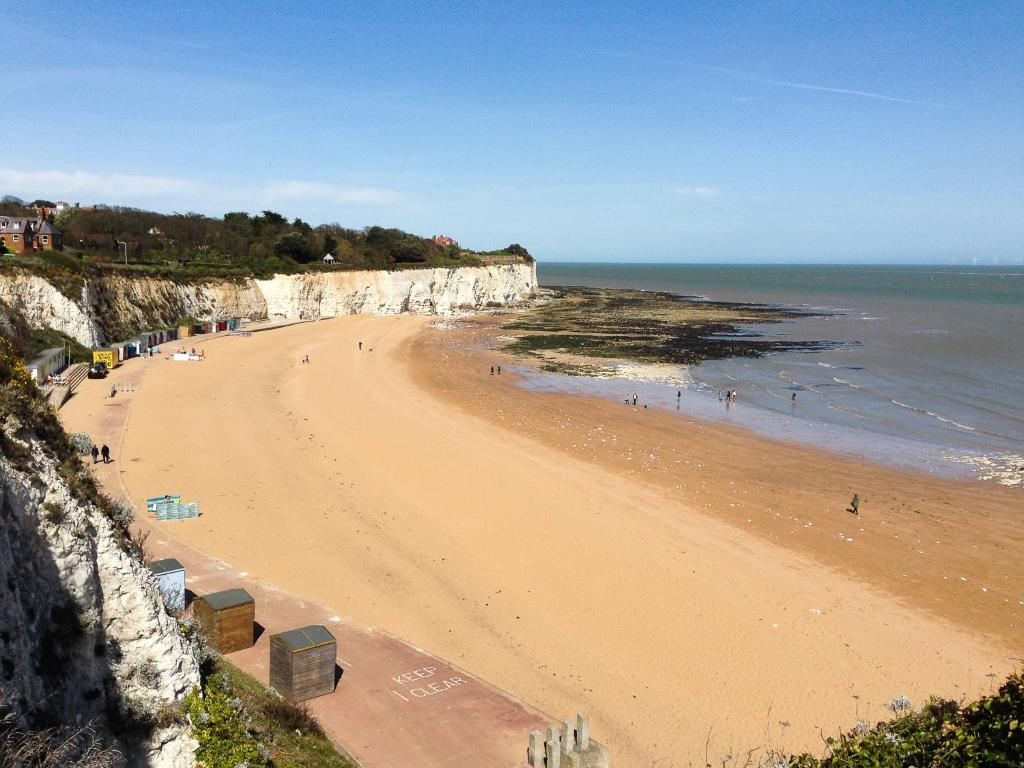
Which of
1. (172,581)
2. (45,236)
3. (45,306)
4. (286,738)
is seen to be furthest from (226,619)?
(45,236)

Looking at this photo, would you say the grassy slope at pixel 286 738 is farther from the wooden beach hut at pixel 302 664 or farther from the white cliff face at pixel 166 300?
the white cliff face at pixel 166 300

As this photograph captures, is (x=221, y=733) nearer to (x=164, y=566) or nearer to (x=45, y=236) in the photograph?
(x=164, y=566)

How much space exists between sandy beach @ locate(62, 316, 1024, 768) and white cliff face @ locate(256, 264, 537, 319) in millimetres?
37375

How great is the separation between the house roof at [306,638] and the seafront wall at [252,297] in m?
33.9

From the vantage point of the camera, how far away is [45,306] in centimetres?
3853

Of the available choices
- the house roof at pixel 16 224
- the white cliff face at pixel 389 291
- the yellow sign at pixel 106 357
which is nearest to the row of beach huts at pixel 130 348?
the yellow sign at pixel 106 357

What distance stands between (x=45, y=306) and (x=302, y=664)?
36.7m

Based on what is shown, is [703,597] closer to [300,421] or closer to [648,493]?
[648,493]

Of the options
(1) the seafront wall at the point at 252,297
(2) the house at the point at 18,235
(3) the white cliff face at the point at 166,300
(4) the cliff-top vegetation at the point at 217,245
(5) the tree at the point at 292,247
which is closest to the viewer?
(1) the seafront wall at the point at 252,297

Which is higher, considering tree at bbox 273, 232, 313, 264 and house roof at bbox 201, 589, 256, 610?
tree at bbox 273, 232, 313, 264

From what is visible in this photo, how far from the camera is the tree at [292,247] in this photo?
243 ft

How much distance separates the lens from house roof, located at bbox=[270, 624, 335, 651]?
421 inches

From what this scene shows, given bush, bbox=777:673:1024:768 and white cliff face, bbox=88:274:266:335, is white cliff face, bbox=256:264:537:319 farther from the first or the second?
bush, bbox=777:673:1024:768

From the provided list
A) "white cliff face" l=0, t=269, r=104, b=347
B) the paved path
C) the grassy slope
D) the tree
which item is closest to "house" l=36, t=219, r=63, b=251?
"white cliff face" l=0, t=269, r=104, b=347
